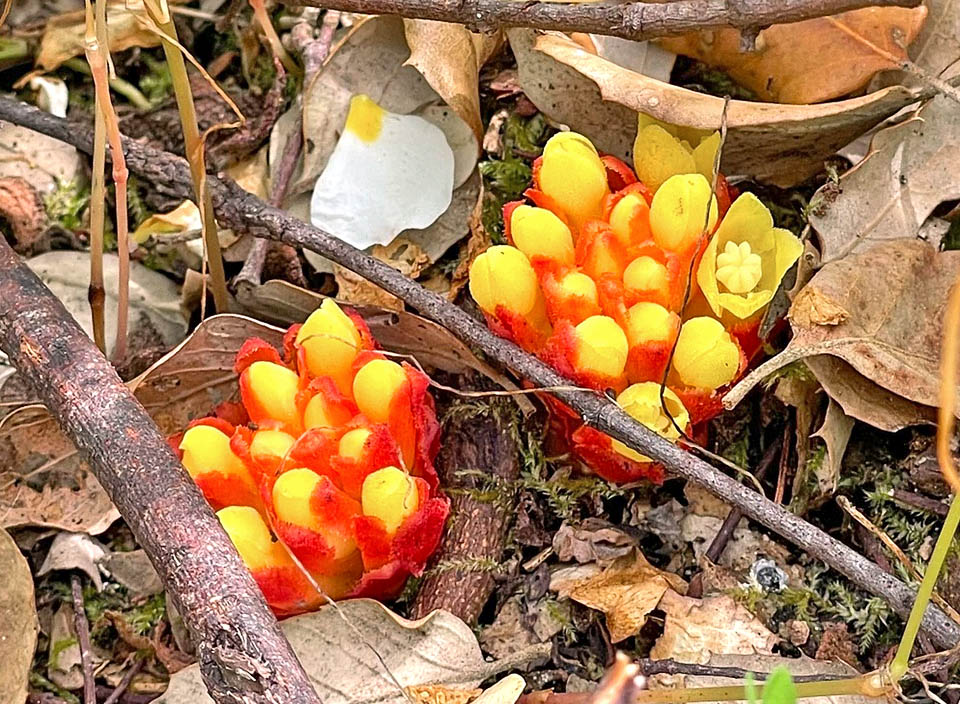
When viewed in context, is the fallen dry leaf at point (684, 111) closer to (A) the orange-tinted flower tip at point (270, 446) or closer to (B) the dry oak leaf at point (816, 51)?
(B) the dry oak leaf at point (816, 51)

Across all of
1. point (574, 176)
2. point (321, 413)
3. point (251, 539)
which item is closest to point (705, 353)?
point (574, 176)

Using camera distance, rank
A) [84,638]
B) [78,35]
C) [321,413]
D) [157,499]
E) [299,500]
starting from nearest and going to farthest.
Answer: [157,499] < [299,500] < [321,413] < [84,638] < [78,35]

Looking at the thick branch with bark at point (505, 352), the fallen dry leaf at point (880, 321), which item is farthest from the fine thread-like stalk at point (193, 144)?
the fallen dry leaf at point (880, 321)

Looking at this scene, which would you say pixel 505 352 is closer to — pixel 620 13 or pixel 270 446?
→ pixel 270 446

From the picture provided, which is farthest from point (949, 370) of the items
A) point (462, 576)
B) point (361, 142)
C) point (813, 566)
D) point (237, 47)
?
point (237, 47)

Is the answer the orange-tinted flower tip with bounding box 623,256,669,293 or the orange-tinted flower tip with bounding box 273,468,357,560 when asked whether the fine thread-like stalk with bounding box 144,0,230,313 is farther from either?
the orange-tinted flower tip with bounding box 623,256,669,293

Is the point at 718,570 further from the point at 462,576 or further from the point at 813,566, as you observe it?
the point at 462,576
